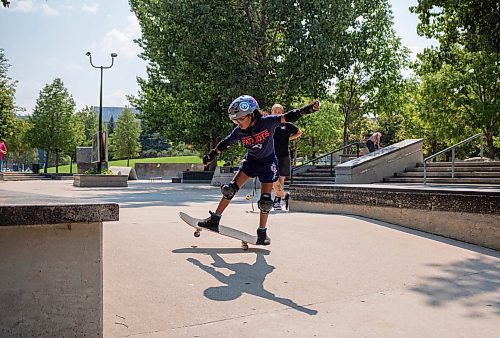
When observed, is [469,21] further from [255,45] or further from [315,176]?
[255,45]

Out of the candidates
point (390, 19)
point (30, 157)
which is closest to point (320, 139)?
point (390, 19)

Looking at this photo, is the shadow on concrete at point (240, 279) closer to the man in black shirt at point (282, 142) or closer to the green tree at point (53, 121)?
the man in black shirt at point (282, 142)

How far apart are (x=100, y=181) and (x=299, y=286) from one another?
22423 mm

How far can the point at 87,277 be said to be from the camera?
9.06 ft

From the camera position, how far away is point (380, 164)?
1606 cm

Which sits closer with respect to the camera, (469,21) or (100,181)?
(469,21)

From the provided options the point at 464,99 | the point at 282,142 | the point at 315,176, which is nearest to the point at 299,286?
the point at 282,142

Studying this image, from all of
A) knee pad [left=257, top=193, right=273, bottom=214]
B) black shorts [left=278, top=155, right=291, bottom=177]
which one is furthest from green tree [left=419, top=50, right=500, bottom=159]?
knee pad [left=257, top=193, right=273, bottom=214]

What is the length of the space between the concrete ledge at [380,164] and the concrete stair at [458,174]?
288 mm

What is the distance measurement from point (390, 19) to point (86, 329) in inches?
1431

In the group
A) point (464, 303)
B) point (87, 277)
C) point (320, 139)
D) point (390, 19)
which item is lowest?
point (464, 303)

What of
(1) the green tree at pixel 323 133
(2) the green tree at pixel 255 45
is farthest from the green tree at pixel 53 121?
(2) the green tree at pixel 255 45

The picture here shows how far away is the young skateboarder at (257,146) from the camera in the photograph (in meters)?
5.45

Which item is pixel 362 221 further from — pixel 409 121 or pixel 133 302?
pixel 409 121
